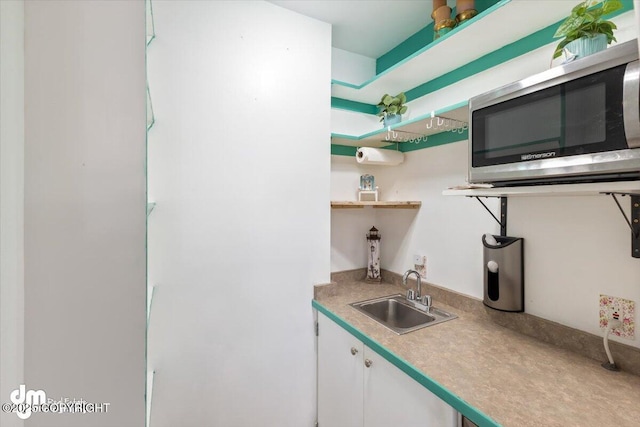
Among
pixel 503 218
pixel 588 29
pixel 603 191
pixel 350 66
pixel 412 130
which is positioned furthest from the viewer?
pixel 350 66

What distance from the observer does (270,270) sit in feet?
5.02

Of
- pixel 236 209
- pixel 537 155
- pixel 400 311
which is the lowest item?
pixel 400 311

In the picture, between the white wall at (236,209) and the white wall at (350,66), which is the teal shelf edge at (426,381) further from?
the white wall at (350,66)

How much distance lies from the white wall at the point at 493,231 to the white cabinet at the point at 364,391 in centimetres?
66

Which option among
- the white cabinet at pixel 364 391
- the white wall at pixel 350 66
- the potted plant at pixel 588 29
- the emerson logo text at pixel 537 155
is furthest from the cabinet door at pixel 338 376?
the white wall at pixel 350 66

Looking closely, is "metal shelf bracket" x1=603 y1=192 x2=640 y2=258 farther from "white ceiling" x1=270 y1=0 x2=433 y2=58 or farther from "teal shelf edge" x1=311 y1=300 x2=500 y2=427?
"white ceiling" x1=270 y1=0 x2=433 y2=58

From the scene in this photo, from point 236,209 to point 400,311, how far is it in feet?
3.90

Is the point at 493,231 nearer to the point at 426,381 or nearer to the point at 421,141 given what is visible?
the point at 421,141

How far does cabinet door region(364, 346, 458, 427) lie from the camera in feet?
3.03

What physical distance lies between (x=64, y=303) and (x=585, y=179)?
4.09ft

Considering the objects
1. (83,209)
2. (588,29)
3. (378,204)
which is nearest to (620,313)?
(588,29)

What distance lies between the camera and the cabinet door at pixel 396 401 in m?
0.92

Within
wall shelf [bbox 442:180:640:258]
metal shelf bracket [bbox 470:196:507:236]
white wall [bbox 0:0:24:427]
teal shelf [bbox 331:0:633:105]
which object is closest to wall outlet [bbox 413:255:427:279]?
metal shelf bracket [bbox 470:196:507:236]

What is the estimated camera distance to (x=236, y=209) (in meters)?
1.44
